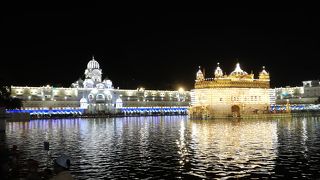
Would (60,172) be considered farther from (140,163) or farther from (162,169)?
(140,163)

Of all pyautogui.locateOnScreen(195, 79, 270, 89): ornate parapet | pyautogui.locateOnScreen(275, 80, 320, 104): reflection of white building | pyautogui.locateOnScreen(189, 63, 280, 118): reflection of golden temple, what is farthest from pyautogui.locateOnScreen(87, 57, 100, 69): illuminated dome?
pyautogui.locateOnScreen(195, 79, 270, 89): ornate parapet

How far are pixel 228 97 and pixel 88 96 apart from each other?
61434 mm

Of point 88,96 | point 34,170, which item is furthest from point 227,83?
point 34,170

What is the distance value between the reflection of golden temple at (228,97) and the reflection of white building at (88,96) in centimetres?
5036

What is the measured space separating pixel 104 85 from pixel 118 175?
120 m

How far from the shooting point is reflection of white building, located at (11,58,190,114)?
12569 centimetres

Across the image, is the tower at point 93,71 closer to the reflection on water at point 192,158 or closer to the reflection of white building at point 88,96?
the reflection of white building at point 88,96

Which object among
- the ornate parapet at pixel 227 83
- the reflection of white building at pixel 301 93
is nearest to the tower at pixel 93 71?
the reflection of white building at pixel 301 93

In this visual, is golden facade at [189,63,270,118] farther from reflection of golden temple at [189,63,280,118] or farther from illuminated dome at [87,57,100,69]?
illuminated dome at [87,57,100,69]

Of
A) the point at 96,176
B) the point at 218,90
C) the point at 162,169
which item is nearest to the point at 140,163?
the point at 162,169

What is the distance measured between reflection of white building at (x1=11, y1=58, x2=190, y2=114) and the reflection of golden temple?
5036cm

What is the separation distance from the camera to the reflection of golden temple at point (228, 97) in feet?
267

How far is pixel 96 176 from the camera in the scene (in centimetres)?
1745

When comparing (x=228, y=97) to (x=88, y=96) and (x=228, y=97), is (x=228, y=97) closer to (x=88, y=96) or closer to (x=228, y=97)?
(x=228, y=97)
